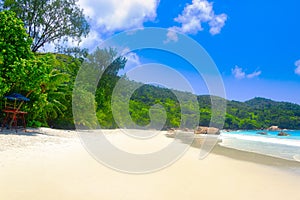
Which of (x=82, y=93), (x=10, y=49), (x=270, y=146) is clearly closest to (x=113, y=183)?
(x=10, y=49)

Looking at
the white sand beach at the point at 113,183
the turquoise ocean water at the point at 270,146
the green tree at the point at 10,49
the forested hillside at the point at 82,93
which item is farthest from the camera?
the turquoise ocean water at the point at 270,146

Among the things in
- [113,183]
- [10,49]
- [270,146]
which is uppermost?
[10,49]

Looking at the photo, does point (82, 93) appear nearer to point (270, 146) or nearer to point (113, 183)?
point (270, 146)

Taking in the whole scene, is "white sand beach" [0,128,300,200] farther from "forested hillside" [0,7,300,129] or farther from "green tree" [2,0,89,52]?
"green tree" [2,0,89,52]

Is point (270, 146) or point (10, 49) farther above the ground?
point (10, 49)

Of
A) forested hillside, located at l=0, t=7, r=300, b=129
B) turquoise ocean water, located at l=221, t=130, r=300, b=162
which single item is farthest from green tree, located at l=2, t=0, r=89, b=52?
turquoise ocean water, located at l=221, t=130, r=300, b=162

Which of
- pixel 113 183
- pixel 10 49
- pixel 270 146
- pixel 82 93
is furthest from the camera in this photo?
pixel 82 93

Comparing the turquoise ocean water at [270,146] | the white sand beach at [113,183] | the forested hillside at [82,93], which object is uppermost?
the forested hillside at [82,93]

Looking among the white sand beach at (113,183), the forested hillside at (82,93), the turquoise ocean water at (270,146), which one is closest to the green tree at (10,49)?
the forested hillside at (82,93)

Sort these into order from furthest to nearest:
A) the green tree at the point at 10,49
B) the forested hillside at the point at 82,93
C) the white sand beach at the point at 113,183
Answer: the forested hillside at the point at 82,93, the green tree at the point at 10,49, the white sand beach at the point at 113,183

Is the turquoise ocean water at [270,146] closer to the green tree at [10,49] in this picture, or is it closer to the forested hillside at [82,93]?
the forested hillside at [82,93]

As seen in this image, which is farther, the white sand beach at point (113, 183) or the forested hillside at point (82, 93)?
the forested hillside at point (82, 93)

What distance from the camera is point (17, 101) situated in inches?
564

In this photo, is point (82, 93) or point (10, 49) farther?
point (82, 93)
